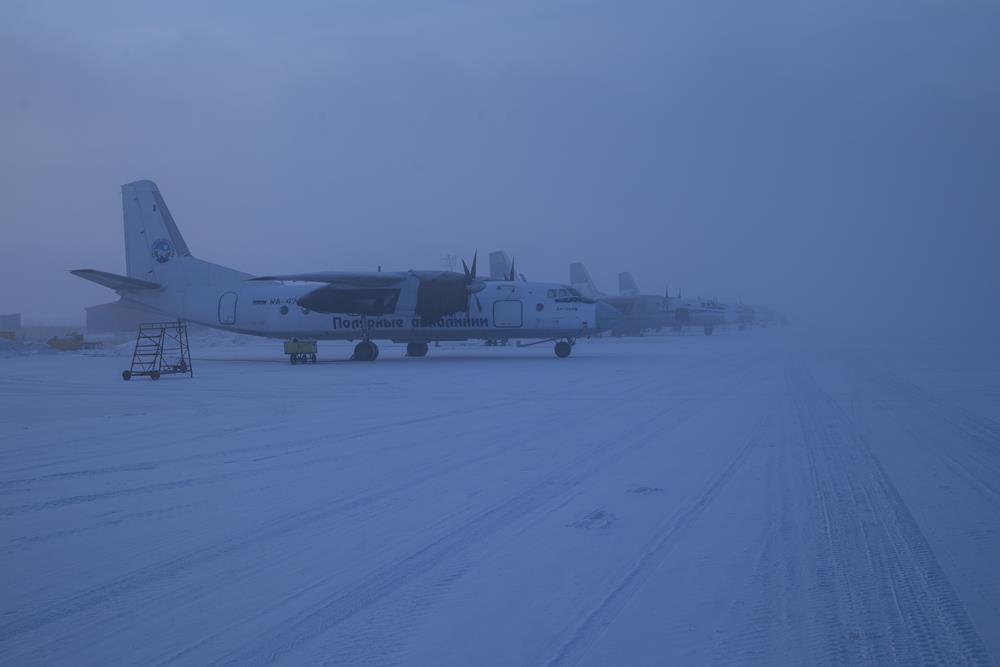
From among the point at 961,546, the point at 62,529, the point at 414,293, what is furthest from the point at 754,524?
the point at 414,293

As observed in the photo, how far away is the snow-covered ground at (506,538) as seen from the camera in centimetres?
418

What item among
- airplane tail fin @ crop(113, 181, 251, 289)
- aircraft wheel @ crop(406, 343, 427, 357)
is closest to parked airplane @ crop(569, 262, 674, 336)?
aircraft wheel @ crop(406, 343, 427, 357)

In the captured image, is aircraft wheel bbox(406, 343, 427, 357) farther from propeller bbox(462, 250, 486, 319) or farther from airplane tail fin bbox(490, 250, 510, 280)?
airplane tail fin bbox(490, 250, 510, 280)

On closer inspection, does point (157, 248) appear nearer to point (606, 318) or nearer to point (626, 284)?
point (606, 318)

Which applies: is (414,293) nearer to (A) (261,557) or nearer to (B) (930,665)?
(A) (261,557)

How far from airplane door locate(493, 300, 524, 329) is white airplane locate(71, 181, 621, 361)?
4cm

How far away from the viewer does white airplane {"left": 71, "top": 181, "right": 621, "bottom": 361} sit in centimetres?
2984

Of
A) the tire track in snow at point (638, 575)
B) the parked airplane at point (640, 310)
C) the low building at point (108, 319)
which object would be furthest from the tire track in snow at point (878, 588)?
the low building at point (108, 319)

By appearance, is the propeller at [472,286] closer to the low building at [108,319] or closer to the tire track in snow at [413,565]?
the tire track in snow at [413,565]

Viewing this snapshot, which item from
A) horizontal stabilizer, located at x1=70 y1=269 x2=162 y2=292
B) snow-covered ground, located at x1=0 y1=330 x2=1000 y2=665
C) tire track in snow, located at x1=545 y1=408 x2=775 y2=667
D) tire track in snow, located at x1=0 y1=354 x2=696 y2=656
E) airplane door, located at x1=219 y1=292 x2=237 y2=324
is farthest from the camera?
airplane door, located at x1=219 y1=292 x2=237 y2=324

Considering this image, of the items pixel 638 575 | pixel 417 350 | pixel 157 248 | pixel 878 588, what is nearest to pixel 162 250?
pixel 157 248

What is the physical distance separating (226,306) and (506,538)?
2797 cm

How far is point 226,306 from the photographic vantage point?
31656 millimetres

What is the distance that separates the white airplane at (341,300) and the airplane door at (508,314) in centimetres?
4
